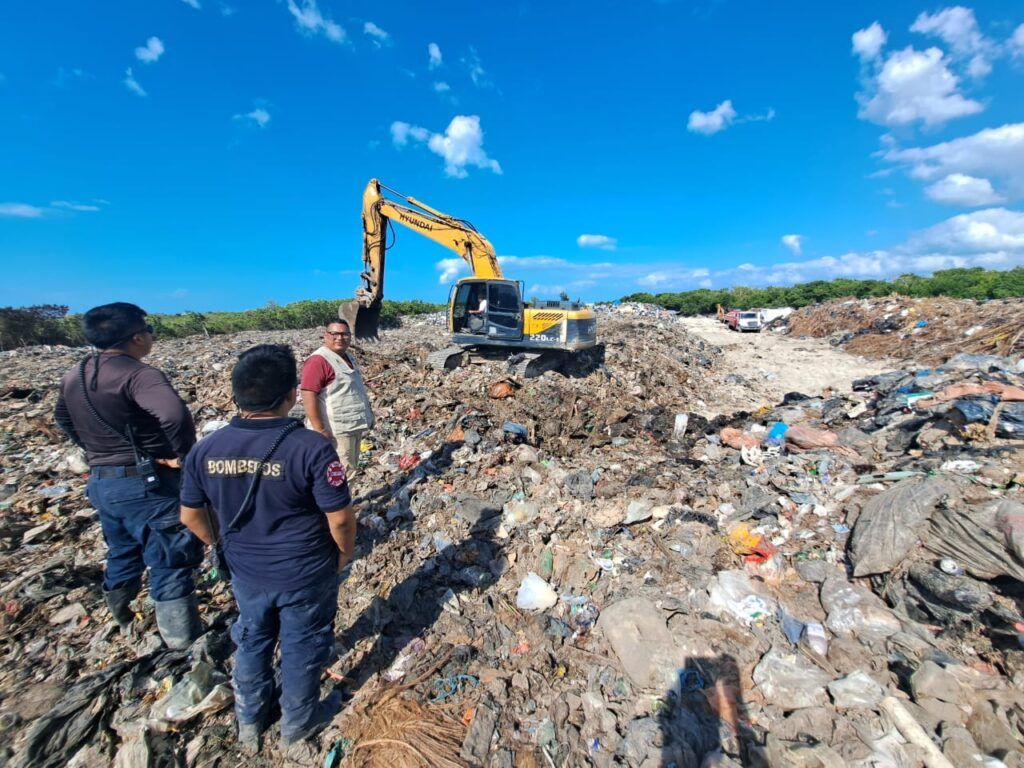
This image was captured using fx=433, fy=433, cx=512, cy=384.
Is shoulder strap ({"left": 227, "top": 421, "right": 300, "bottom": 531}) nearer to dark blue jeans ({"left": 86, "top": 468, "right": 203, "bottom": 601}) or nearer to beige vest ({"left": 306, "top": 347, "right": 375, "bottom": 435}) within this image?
dark blue jeans ({"left": 86, "top": 468, "right": 203, "bottom": 601})

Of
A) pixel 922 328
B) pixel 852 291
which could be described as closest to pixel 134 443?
pixel 922 328

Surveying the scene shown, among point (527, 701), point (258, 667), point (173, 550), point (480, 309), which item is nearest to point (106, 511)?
point (173, 550)

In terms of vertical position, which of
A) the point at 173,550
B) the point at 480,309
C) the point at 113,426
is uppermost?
the point at 480,309

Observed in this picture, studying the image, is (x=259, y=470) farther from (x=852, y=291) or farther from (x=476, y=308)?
(x=852, y=291)

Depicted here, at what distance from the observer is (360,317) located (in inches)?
344

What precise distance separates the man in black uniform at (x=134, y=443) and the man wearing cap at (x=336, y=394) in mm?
1046

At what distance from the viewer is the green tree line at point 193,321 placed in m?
15.5

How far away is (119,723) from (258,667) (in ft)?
2.95

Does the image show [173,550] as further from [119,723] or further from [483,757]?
[483,757]

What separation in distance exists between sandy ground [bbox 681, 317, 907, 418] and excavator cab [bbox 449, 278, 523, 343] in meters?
3.93

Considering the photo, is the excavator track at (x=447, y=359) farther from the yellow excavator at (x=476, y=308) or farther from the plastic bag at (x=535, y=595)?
the plastic bag at (x=535, y=595)

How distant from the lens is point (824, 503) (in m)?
3.59

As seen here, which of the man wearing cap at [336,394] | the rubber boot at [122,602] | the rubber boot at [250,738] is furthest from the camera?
the man wearing cap at [336,394]

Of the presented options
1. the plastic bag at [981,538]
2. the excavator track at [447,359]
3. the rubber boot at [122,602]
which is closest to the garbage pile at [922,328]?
the plastic bag at [981,538]
